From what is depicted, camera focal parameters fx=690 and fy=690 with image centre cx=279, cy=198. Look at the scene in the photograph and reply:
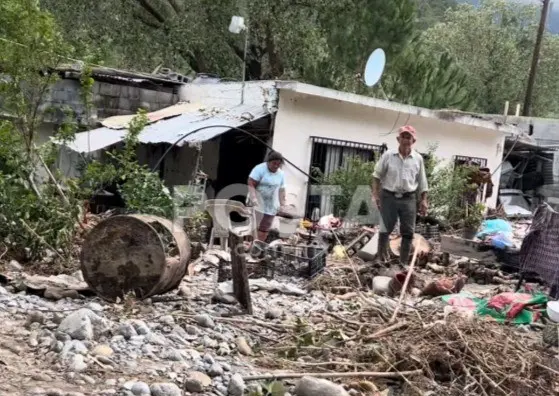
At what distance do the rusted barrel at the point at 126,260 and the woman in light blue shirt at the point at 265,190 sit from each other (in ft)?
10.1

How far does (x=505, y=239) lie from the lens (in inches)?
343

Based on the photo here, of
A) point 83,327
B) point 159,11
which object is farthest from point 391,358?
point 159,11

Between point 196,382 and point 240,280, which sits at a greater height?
point 240,280

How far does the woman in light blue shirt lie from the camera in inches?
332

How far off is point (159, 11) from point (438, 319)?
1535 centimetres

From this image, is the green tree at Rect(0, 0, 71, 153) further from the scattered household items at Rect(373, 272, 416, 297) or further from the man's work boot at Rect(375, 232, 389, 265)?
the man's work boot at Rect(375, 232, 389, 265)

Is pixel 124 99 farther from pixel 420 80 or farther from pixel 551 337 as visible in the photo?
pixel 551 337

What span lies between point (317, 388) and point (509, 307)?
2.69 metres

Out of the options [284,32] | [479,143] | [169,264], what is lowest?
[169,264]

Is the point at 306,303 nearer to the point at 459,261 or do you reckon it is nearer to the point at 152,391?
the point at 152,391

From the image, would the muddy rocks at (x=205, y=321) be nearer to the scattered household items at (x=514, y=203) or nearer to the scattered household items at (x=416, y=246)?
the scattered household items at (x=416, y=246)

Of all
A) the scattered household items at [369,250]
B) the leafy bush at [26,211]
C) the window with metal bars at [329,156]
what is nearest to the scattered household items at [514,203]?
the window with metal bars at [329,156]

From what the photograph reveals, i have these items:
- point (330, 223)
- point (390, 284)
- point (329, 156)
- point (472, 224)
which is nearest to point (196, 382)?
point (390, 284)

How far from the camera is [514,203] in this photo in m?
→ 17.7
